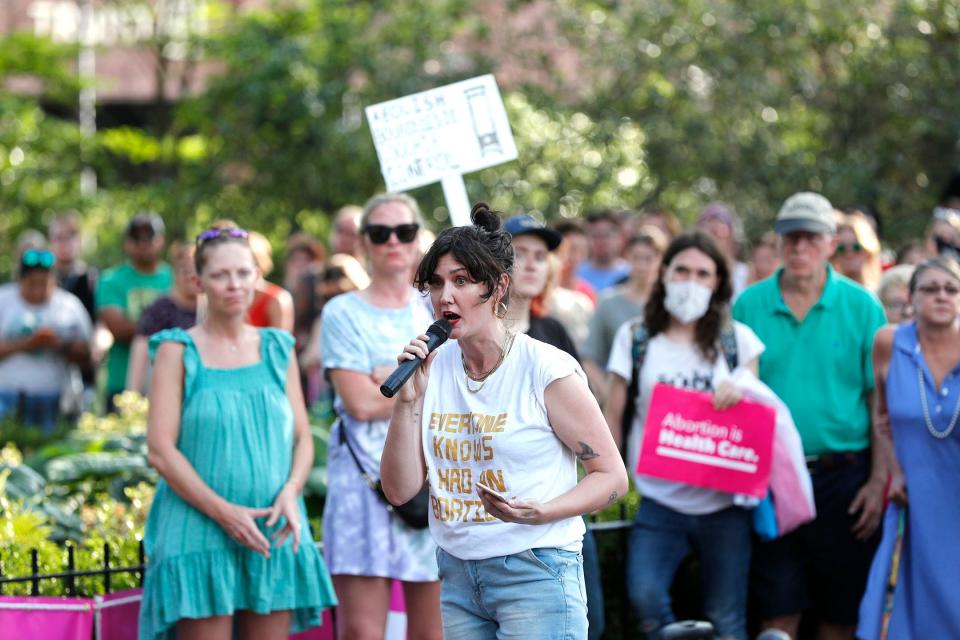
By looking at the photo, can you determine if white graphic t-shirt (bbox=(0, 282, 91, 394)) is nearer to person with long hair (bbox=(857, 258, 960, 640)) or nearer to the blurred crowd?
the blurred crowd

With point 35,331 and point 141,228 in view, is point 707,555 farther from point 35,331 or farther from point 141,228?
point 35,331

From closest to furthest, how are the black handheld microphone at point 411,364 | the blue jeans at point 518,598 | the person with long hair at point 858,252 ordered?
the black handheld microphone at point 411,364
the blue jeans at point 518,598
the person with long hair at point 858,252

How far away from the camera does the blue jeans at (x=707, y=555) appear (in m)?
6.71

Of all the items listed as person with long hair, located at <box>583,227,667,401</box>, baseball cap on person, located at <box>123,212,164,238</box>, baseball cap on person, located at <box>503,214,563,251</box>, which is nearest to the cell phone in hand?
baseball cap on person, located at <box>503,214,563,251</box>

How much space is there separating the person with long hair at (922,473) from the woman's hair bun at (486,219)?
9.24 ft

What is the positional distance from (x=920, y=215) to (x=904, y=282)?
652 cm

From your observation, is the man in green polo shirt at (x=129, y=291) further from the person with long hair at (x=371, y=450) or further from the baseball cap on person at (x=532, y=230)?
the person with long hair at (x=371, y=450)

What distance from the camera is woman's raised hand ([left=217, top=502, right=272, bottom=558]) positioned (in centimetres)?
563

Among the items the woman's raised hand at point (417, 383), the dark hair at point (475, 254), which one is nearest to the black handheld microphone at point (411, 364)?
the woman's raised hand at point (417, 383)

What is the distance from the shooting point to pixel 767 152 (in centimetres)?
1398

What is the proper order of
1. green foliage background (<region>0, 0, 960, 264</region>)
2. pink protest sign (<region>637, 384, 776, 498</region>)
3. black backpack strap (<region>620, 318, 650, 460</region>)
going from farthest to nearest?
green foliage background (<region>0, 0, 960, 264</region>) → black backpack strap (<region>620, 318, 650, 460</region>) → pink protest sign (<region>637, 384, 776, 498</region>)

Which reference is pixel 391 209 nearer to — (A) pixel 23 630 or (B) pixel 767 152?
(A) pixel 23 630

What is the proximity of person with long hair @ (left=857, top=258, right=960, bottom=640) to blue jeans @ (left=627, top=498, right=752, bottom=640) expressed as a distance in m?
0.61

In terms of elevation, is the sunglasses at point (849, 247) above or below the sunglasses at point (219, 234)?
above
